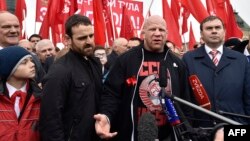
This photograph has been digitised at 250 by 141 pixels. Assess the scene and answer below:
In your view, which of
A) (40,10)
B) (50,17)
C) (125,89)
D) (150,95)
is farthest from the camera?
(40,10)

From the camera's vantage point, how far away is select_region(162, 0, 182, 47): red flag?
36.6 ft

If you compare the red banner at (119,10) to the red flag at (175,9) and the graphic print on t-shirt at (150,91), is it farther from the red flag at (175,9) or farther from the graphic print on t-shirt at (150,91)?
the graphic print on t-shirt at (150,91)

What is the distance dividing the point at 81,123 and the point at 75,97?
23 cm

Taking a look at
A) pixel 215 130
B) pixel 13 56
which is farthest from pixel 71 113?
pixel 215 130

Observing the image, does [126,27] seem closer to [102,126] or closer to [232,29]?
[232,29]

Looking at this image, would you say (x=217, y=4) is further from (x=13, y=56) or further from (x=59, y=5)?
(x=13, y=56)

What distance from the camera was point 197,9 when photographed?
11141 millimetres

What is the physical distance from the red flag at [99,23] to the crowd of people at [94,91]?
208 inches

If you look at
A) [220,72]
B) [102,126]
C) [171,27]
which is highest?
A: [171,27]

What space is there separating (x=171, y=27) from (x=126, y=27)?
1131 mm

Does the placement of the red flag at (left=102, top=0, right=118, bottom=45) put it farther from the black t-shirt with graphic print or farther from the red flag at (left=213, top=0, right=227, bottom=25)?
the black t-shirt with graphic print

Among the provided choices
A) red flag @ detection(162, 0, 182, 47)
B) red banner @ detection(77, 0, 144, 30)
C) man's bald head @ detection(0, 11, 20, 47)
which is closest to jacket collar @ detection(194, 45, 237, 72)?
man's bald head @ detection(0, 11, 20, 47)

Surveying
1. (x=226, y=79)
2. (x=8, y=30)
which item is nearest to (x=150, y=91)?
(x=226, y=79)

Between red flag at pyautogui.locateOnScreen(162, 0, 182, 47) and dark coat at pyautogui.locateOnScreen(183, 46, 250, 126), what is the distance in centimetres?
607
